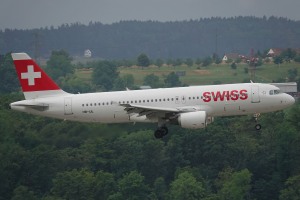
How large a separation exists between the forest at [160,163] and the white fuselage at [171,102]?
98.7ft

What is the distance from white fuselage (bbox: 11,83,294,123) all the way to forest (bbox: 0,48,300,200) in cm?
3008

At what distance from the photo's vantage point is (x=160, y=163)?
136625 mm

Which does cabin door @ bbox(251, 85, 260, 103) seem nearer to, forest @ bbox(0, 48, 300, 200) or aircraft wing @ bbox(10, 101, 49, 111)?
aircraft wing @ bbox(10, 101, 49, 111)

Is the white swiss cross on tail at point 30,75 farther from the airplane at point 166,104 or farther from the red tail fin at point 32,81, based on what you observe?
the airplane at point 166,104

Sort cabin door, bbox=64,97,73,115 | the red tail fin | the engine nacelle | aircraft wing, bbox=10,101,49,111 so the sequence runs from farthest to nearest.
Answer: the red tail fin, cabin door, bbox=64,97,73,115, aircraft wing, bbox=10,101,49,111, the engine nacelle

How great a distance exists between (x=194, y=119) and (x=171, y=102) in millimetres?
2989

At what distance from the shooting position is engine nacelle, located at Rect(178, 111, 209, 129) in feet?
257

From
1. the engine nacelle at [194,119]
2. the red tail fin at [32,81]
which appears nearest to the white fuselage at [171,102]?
the engine nacelle at [194,119]

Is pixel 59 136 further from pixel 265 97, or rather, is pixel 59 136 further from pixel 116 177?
pixel 116 177

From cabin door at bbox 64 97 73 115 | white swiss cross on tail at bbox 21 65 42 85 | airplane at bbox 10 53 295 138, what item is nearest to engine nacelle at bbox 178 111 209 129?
airplane at bbox 10 53 295 138

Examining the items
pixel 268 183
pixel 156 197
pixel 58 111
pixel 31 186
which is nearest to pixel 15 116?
pixel 31 186

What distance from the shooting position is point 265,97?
8006cm

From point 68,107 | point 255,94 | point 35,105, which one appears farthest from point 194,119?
point 35,105

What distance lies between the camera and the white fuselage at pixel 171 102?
79562mm
